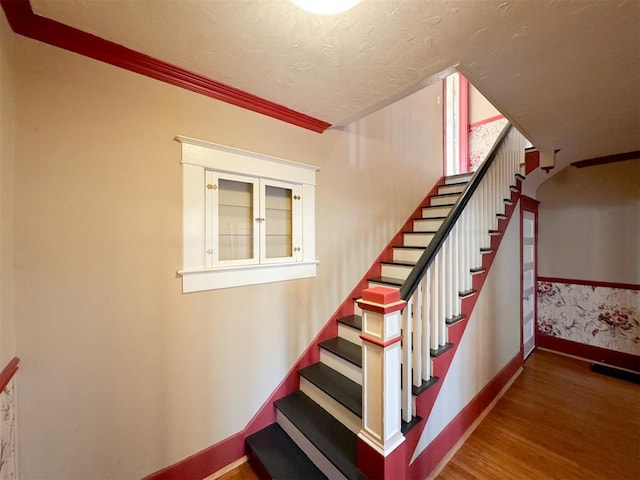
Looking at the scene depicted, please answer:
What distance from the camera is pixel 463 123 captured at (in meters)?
4.10

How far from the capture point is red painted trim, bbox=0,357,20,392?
2.86ft

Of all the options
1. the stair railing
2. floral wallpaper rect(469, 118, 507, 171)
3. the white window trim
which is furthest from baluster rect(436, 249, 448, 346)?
floral wallpaper rect(469, 118, 507, 171)

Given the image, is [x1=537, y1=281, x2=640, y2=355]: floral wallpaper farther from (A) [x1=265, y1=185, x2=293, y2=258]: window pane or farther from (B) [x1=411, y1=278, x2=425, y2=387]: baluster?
(A) [x1=265, y1=185, x2=293, y2=258]: window pane

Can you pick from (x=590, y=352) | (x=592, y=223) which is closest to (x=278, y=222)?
(x=592, y=223)

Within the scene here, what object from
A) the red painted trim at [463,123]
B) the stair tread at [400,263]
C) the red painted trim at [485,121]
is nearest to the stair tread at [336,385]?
the stair tread at [400,263]

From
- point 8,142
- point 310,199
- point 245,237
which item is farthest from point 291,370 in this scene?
point 8,142

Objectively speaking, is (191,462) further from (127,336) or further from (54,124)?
(54,124)

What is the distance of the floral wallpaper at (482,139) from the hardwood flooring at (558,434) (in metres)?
3.05

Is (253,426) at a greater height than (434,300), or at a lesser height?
lesser

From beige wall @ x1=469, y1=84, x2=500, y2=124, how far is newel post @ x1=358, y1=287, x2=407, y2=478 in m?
4.18

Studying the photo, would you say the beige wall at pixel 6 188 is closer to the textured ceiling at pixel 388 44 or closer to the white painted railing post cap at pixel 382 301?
the textured ceiling at pixel 388 44

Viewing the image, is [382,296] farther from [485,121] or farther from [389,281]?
[485,121]

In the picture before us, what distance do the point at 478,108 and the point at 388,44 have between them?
12.9ft

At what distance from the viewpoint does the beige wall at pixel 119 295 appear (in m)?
1.07
